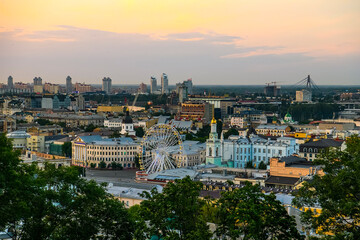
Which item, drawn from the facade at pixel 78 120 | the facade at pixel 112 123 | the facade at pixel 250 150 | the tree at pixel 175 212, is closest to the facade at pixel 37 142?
the facade at pixel 250 150

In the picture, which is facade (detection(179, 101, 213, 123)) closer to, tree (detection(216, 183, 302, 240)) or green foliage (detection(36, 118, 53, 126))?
green foliage (detection(36, 118, 53, 126))

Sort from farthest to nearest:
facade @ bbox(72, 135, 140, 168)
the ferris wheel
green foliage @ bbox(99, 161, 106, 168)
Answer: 1. facade @ bbox(72, 135, 140, 168)
2. green foliage @ bbox(99, 161, 106, 168)
3. the ferris wheel

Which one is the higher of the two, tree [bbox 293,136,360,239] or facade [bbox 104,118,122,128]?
tree [bbox 293,136,360,239]

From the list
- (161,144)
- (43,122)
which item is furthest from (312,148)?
(43,122)

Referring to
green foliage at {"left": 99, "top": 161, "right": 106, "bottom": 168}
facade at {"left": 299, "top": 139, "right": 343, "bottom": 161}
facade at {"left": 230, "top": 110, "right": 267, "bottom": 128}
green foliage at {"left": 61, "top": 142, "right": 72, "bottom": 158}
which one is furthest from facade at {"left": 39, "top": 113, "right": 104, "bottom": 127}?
facade at {"left": 299, "top": 139, "right": 343, "bottom": 161}

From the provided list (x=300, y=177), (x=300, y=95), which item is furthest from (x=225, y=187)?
(x=300, y=95)

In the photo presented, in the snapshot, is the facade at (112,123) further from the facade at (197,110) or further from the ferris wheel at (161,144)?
the ferris wheel at (161,144)
